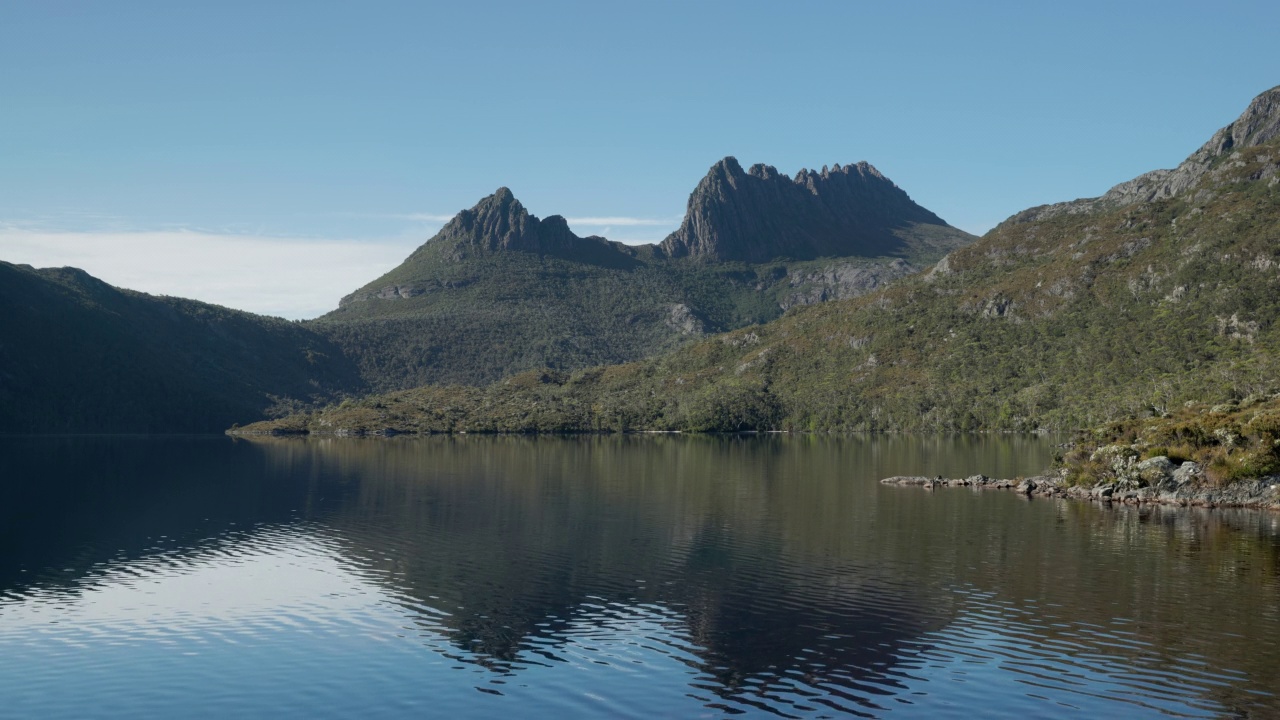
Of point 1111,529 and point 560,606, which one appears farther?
point 1111,529

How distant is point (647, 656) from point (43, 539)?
65.2 metres

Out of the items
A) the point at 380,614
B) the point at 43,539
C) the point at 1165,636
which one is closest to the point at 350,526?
the point at 43,539

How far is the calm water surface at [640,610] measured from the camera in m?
42.6

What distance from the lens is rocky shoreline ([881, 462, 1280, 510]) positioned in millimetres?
104250

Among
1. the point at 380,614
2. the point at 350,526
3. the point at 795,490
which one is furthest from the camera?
the point at 795,490

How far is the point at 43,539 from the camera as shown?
286 feet

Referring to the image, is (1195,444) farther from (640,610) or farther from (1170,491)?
(640,610)

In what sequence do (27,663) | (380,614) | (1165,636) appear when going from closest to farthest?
(27,663), (1165,636), (380,614)

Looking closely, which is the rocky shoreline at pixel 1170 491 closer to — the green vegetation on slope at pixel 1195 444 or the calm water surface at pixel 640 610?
the green vegetation on slope at pixel 1195 444

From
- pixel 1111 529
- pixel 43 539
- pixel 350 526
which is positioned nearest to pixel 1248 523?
pixel 1111 529

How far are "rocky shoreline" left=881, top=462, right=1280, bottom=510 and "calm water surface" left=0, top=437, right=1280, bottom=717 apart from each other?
6.65m

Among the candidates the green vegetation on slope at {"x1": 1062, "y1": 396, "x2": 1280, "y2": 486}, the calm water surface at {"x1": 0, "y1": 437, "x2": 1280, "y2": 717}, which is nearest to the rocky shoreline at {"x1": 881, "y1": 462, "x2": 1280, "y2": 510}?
the green vegetation on slope at {"x1": 1062, "y1": 396, "x2": 1280, "y2": 486}

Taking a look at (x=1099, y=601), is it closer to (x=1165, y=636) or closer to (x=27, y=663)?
(x=1165, y=636)

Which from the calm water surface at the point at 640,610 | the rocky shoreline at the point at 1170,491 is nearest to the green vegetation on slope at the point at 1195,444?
the rocky shoreline at the point at 1170,491
